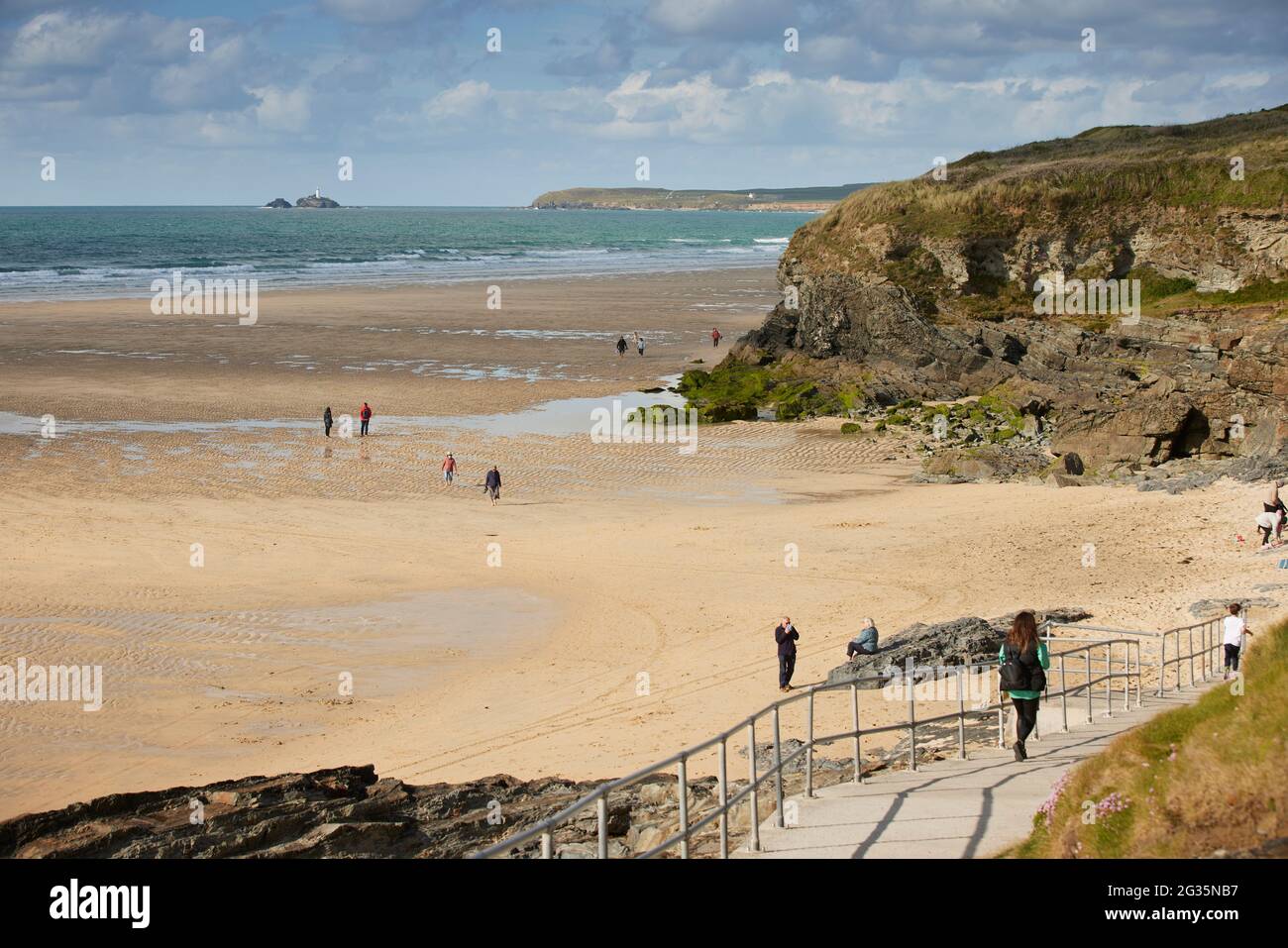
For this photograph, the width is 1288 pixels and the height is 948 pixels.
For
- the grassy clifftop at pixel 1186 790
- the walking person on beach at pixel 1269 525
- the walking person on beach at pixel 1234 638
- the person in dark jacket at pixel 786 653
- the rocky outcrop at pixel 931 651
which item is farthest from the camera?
the walking person on beach at pixel 1269 525

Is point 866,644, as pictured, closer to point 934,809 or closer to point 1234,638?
point 1234,638

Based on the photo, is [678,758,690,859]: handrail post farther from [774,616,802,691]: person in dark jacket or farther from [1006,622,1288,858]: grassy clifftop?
[774,616,802,691]: person in dark jacket

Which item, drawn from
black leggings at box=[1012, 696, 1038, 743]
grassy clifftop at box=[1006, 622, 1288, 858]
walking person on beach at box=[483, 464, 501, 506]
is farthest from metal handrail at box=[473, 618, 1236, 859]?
walking person on beach at box=[483, 464, 501, 506]

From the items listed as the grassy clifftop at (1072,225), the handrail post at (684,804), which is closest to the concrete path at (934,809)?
the handrail post at (684,804)

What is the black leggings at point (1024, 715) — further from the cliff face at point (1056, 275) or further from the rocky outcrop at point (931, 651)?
the cliff face at point (1056, 275)

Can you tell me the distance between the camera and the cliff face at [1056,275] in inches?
1489

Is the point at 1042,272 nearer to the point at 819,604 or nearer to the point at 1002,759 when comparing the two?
the point at 819,604

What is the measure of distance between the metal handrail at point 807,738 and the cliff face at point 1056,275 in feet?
59.6

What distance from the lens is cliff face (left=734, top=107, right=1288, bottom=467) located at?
37812 millimetres

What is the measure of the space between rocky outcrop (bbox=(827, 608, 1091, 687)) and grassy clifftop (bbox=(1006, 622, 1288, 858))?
7.43 metres

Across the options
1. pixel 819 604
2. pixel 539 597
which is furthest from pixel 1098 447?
pixel 539 597

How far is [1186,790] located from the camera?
688cm

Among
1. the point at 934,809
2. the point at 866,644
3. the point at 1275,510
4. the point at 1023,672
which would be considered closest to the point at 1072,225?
the point at 1275,510
